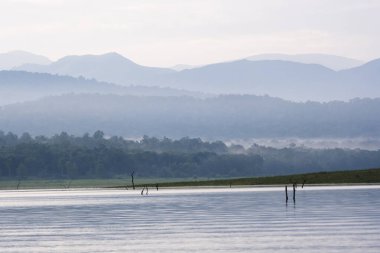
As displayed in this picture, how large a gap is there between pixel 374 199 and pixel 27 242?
63126 mm

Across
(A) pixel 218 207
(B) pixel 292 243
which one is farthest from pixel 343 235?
(A) pixel 218 207

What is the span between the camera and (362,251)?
69562mm

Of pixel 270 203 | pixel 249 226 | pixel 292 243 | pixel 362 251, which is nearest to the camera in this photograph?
pixel 362 251

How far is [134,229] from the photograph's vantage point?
89.6 m

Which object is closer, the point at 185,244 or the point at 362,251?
the point at 362,251

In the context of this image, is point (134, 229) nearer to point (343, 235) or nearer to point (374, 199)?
point (343, 235)

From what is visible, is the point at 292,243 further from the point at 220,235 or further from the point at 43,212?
the point at 43,212

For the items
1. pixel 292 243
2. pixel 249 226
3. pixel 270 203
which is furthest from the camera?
pixel 270 203

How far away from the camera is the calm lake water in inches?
2926

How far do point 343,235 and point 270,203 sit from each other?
166ft

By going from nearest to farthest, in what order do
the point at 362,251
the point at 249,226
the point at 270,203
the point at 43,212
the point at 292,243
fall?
the point at 362,251, the point at 292,243, the point at 249,226, the point at 43,212, the point at 270,203

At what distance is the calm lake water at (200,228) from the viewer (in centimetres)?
7431

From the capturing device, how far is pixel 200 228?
8825 centimetres

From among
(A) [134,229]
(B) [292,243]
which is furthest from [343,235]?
(A) [134,229]
